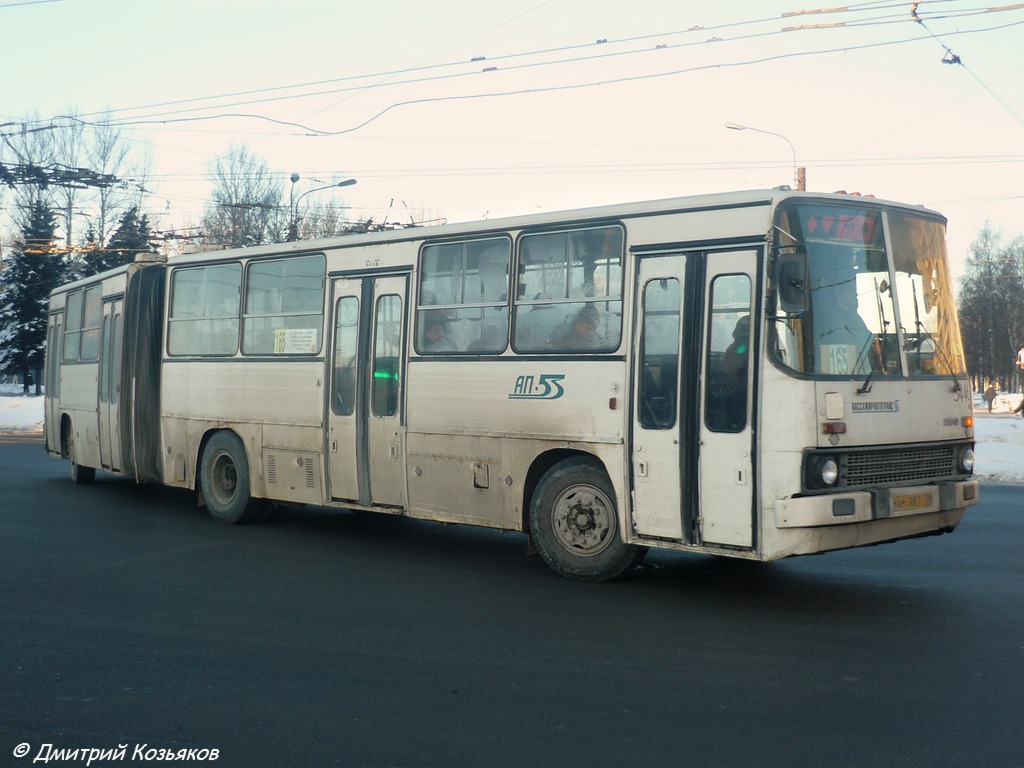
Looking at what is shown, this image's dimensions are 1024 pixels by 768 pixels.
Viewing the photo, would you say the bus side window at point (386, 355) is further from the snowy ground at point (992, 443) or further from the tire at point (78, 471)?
the snowy ground at point (992, 443)

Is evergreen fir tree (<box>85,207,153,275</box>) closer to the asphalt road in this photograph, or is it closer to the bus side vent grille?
the asphalt road

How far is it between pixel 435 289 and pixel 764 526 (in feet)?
13.7

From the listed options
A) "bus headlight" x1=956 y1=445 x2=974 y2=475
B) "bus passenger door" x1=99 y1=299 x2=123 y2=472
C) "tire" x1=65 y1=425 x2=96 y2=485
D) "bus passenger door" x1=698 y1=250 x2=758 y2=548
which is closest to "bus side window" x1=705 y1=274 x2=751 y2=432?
"bus passenger door" x1=698 y1=250 x2=758 y2=548

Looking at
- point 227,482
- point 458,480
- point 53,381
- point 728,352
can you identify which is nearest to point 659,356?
point 728,352

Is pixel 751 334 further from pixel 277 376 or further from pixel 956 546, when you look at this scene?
pixel 277 376

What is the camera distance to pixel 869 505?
25.3 ft

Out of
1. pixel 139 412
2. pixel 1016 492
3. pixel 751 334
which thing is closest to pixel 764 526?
pixel 751 334

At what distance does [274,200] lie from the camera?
195 feet

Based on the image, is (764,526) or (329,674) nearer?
(329,674)

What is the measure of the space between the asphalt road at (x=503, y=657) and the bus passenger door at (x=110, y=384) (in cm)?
424

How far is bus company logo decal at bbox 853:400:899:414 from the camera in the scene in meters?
7.81

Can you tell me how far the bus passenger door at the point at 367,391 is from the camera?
1066 cm

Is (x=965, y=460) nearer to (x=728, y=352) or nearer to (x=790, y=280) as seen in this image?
(x=728, y=352)

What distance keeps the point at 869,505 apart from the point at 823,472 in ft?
1.41
